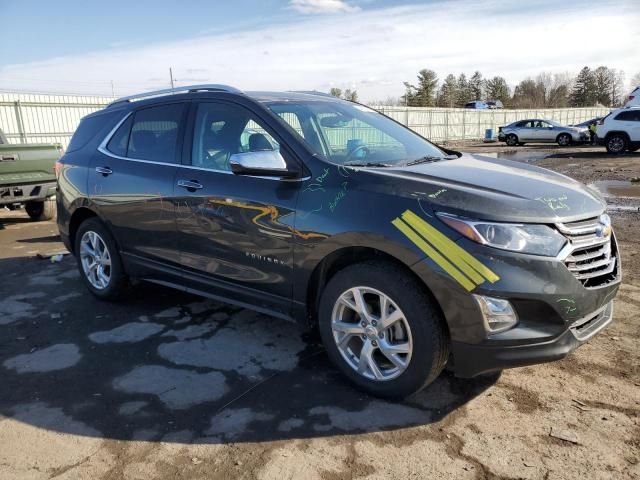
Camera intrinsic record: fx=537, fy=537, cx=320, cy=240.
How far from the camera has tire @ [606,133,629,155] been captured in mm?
20625

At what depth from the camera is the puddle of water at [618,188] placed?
10938mm

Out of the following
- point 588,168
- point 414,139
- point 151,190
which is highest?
point 414,139

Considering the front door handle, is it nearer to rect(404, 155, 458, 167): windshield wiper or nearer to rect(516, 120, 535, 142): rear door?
rect(404, 155, 458, 167): windshield wiper

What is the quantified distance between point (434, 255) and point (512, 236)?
1.31 ft

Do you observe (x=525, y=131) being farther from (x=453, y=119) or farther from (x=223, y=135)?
(x=223, y=135)

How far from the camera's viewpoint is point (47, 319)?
4684mm

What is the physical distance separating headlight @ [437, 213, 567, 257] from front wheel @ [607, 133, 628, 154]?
21001 mm

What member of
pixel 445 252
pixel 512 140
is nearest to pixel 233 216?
pixel 445 252

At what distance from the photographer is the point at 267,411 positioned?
3.14m

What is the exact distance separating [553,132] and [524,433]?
2959cm

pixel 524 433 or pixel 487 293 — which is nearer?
pixel 487 293

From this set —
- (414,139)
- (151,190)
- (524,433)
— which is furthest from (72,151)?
(524,433)

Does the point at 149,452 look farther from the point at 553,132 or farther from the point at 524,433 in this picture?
the point at 553,132

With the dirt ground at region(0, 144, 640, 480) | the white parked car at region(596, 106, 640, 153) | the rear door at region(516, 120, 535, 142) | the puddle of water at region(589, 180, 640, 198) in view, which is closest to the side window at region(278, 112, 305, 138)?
the dirt ground at region(0, 144, 640, 480)
